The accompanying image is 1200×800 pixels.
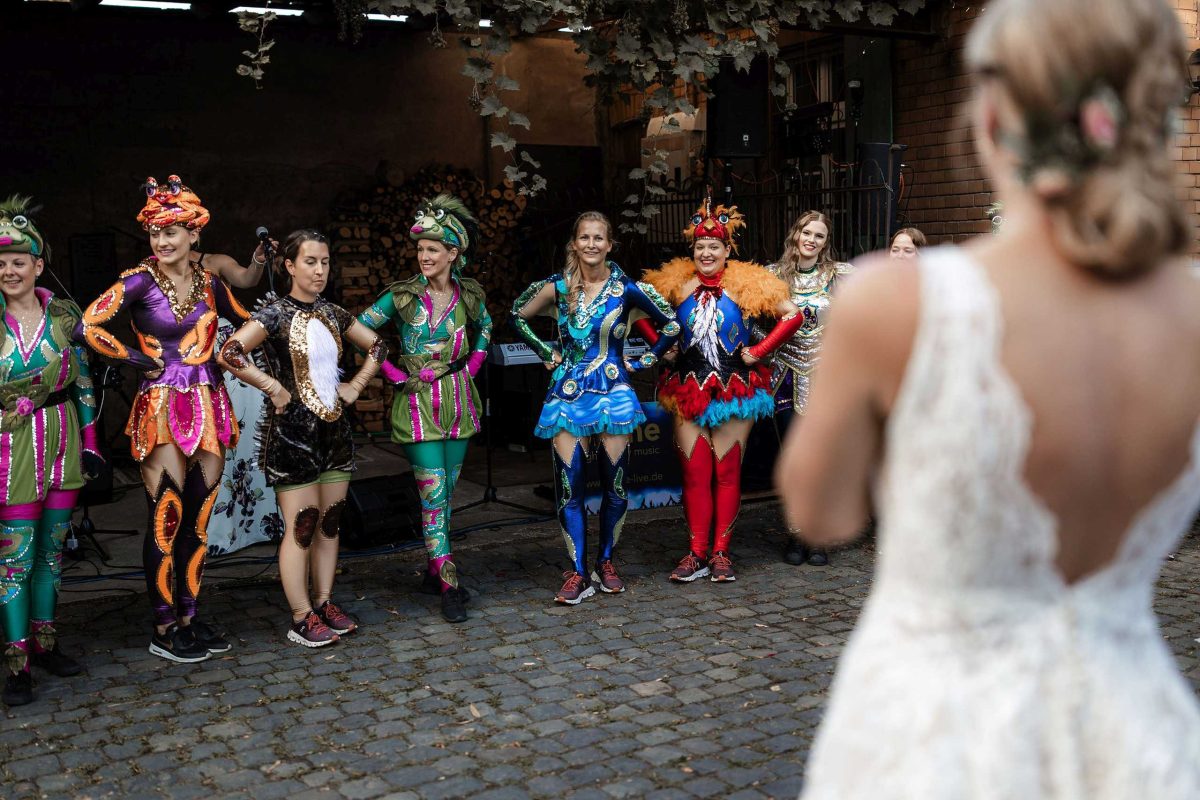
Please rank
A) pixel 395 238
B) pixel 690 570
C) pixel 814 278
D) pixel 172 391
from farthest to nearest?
pixel 395 238 < pixel 814 278 < pixel 690 570 < pixel 172 391

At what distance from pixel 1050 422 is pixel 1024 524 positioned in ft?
0.41

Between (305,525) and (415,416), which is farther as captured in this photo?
(415,416)

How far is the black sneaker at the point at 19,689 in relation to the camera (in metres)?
4.69

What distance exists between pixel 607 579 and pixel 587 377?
1064 mm

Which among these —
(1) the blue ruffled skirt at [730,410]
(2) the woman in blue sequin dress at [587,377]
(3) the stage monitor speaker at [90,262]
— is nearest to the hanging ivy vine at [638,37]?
(2) the woman in blue sequin dress at [587,377]

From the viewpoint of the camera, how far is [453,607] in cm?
573

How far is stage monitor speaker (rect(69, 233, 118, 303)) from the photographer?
30.9 ft

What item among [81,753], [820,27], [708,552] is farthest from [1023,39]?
[820,27]

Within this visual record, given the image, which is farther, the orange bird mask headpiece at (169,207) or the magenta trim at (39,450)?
the orange bird mask headpiece at (169,207)

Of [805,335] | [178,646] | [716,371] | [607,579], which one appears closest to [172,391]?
[178,646]

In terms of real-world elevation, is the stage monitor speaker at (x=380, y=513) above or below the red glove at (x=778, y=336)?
below

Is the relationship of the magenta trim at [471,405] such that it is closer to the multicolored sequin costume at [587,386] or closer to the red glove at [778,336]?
the multicolored sequin costume at [587,386]

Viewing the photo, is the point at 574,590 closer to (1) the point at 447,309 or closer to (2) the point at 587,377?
(2) the point at 587,377

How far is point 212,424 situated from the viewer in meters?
5.17
